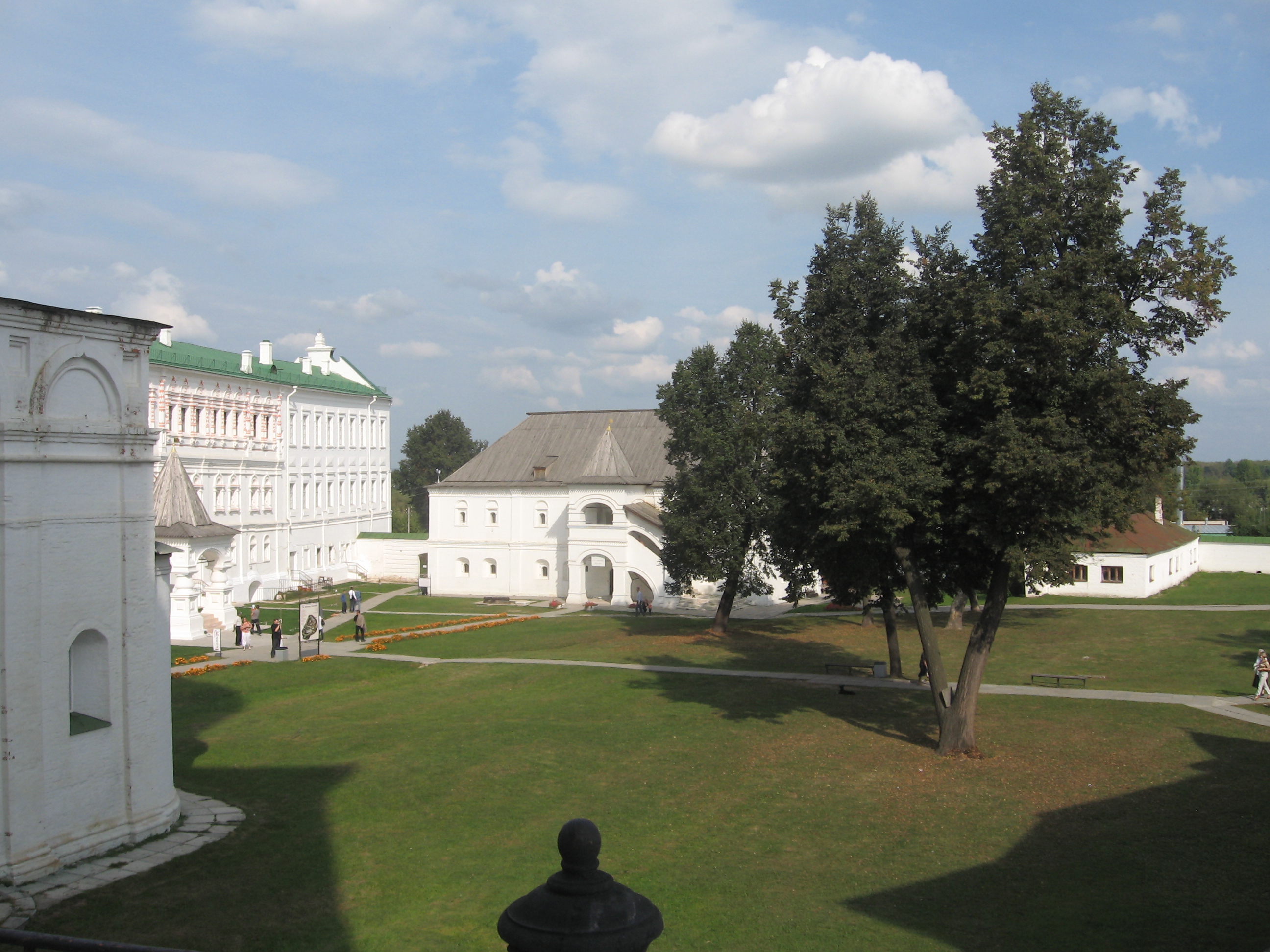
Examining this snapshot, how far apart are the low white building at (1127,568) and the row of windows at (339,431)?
4732 cm

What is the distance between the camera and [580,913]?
3.55 meters

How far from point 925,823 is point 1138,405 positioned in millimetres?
8509

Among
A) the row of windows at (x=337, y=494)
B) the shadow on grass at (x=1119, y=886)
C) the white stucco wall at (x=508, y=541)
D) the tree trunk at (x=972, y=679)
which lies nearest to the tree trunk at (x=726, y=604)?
the white stucco wall at (x=508, y=541)

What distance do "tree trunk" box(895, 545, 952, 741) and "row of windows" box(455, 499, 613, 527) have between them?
34.4m

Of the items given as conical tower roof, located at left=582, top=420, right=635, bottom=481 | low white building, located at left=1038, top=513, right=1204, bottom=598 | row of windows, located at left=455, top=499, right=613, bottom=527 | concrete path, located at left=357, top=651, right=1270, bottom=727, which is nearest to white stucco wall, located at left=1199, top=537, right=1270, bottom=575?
low white building, located at left=1038, top=513, right=1204, bottom=598

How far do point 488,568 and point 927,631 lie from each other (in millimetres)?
44860

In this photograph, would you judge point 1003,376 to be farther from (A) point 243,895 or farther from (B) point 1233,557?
(B) point 1233,557

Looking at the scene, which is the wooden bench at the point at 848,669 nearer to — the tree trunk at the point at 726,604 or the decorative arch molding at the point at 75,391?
the tree trunk at the point at 726,604

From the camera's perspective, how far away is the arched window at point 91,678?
15.0 m

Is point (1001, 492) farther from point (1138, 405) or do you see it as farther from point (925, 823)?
point (925, 823)

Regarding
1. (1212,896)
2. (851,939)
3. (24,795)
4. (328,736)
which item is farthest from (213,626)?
(1212,896)

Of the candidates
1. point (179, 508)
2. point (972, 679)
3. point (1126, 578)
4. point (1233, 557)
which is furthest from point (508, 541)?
point (1233, 557)

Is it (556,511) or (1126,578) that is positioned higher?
(556,511)

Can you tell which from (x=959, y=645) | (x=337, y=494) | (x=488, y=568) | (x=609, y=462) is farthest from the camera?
(x=337, y=494)
